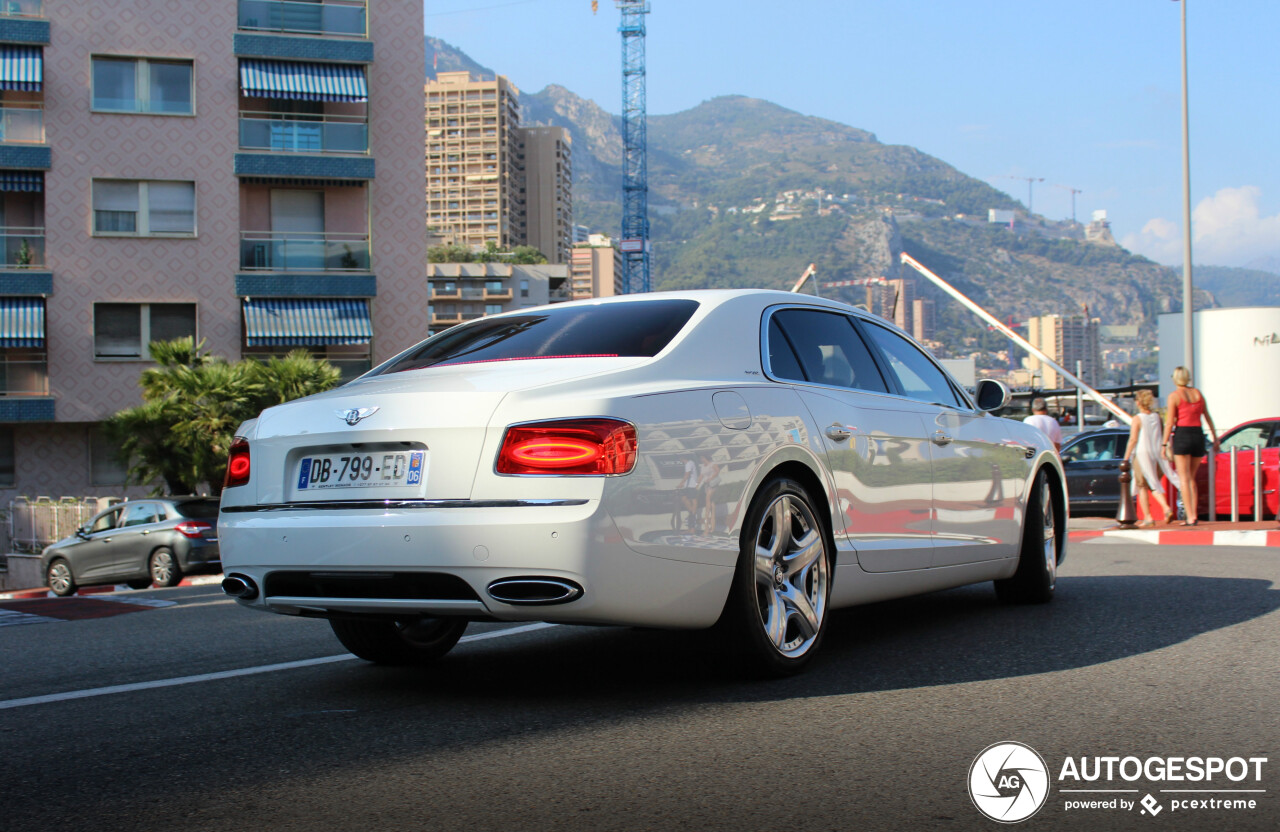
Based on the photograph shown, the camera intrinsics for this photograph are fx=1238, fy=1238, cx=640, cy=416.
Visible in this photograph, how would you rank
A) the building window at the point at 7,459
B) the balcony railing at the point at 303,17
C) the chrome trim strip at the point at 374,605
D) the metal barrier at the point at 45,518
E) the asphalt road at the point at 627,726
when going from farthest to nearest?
the balcony railing at the point at 303,17
the building window at the point at 7,459
the metal barrier at the point at 45,518
the chrome trim strip at the point at 374,605
the asphalt road at the point at 627,726

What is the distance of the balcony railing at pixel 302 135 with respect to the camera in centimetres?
3444

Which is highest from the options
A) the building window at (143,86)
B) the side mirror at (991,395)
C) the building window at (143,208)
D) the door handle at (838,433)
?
the building window at (143,86)

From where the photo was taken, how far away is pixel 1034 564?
7008 mm

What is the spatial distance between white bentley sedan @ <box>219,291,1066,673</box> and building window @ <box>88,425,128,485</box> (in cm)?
3172

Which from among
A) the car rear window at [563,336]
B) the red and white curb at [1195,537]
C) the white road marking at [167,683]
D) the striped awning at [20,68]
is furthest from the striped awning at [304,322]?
the car rear window at [563,336]

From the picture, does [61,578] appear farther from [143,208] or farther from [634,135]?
[634,135]

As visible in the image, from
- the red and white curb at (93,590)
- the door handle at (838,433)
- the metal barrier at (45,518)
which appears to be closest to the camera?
the door handle at (838,433)

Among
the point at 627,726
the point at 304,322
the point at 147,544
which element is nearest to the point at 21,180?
the point at 304,322

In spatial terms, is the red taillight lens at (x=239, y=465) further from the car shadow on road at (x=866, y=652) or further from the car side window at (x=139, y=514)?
the car side window at (x=139, y=514)

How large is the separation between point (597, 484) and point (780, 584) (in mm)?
1079

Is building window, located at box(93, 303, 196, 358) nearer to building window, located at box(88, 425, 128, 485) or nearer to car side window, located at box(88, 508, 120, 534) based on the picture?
building window, located at box(88, 425, 128, 485)

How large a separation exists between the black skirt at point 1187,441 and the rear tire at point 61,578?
1510cm

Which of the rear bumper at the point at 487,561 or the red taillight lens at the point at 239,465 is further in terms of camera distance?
the red taillight lens at the point at 239,465

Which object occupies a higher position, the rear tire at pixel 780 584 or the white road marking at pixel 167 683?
the rear tire at pixel 780 584
